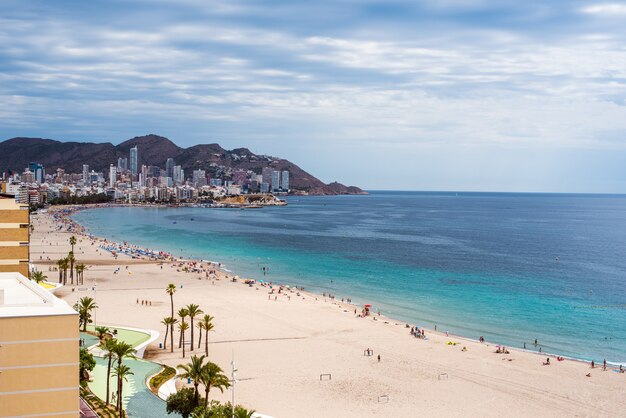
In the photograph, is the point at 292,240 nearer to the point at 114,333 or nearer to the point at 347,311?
the point at 347,311

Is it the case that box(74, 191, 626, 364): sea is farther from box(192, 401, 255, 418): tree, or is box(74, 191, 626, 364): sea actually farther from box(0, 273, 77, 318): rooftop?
box(0, 273, 77, 318): rooftop

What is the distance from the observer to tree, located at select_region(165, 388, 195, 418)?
2541 centimetres

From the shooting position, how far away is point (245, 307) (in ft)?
177

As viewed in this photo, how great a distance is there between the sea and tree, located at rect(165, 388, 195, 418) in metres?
27.7

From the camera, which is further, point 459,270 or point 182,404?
point 459,270

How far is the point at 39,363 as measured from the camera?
18.4m

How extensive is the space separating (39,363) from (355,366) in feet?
73.4

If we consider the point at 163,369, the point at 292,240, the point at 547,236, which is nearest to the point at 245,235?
the point at 292,240

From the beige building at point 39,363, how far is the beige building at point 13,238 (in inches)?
709

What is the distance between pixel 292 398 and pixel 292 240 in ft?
278

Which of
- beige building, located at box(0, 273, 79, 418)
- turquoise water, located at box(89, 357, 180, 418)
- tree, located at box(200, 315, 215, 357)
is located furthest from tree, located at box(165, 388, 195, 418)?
tree, located at box(200, 315, 215, 357)

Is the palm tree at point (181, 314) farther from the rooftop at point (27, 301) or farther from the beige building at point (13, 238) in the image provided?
Answer: the rooftop at point (27, 301)

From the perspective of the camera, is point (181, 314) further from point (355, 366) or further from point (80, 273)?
point (80, 273)

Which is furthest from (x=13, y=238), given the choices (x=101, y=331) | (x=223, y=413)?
(x=223, y=413)
